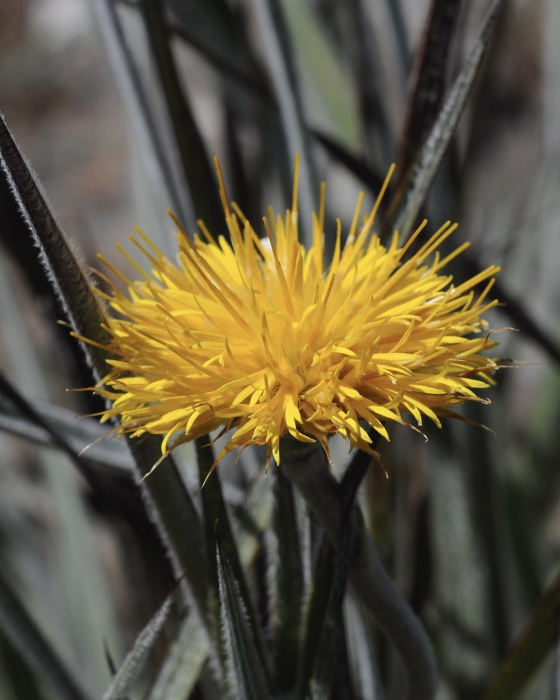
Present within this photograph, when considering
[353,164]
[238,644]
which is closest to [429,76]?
[353,164]

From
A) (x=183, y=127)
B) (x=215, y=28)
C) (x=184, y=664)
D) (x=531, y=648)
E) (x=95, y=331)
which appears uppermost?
(x=215, y=28)

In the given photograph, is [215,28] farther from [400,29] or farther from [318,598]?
[318,598]

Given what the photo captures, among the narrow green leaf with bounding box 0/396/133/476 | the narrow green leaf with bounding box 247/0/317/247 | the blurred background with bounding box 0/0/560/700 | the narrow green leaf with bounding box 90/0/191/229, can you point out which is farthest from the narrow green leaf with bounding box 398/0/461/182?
the narrow green leaf with bounding box 0/396/133/476

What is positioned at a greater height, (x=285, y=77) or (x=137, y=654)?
(x=285, y=77)

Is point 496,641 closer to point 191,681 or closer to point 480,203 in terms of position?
point 191,681

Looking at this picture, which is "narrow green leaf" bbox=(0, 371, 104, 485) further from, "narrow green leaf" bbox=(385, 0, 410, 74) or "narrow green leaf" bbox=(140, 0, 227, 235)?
"narrow green leaf" bbox=(385, 0, 410, 74)

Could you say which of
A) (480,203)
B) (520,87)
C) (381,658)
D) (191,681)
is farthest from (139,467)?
(520,87)
